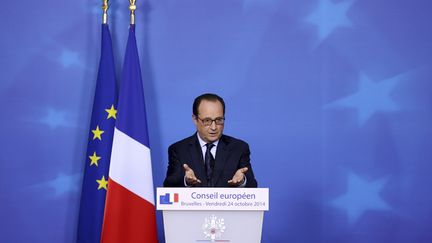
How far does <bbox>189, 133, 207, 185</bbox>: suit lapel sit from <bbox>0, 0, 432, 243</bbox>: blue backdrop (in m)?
1.30

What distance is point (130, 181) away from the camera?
4.11 m

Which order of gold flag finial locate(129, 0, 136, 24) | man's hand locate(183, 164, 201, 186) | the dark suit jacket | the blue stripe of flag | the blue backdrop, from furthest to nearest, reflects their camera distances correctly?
1. the blue backdrop
2. gold flag finial locate(129, 0, 136, 24)
3. the blue stripe of flag
4. the dark suit jacket
5. man's hand locate(183, 164, 201, 186)

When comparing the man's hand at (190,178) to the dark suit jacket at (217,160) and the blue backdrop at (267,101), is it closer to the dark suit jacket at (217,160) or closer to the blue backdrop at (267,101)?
the dark suit jacket at (217,160)

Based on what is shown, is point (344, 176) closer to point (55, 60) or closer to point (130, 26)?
point (130, 26)

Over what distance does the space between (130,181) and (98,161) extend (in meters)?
0.35

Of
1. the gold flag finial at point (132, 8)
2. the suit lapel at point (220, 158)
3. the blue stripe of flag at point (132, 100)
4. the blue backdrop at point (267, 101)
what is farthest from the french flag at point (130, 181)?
the suit lapel at point (220, 158)

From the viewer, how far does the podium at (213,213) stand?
2.47m

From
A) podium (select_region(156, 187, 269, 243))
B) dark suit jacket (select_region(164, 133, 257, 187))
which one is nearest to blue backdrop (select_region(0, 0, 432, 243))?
dark suit jacket (select_region(164, 133, 257, 187))

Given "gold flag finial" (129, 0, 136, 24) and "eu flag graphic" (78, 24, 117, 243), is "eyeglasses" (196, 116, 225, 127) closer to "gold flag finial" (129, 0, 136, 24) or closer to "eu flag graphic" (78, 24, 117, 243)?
"eu flag graphic" (78, 24, 117, 243)

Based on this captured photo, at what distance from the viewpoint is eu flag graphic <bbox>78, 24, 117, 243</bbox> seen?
428cm

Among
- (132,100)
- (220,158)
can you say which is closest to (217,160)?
(220,158)

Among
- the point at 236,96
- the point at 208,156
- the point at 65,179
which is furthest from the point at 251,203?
the point at 65,179

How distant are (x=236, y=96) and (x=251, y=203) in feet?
6.98

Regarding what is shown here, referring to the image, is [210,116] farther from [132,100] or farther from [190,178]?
[132,100]
